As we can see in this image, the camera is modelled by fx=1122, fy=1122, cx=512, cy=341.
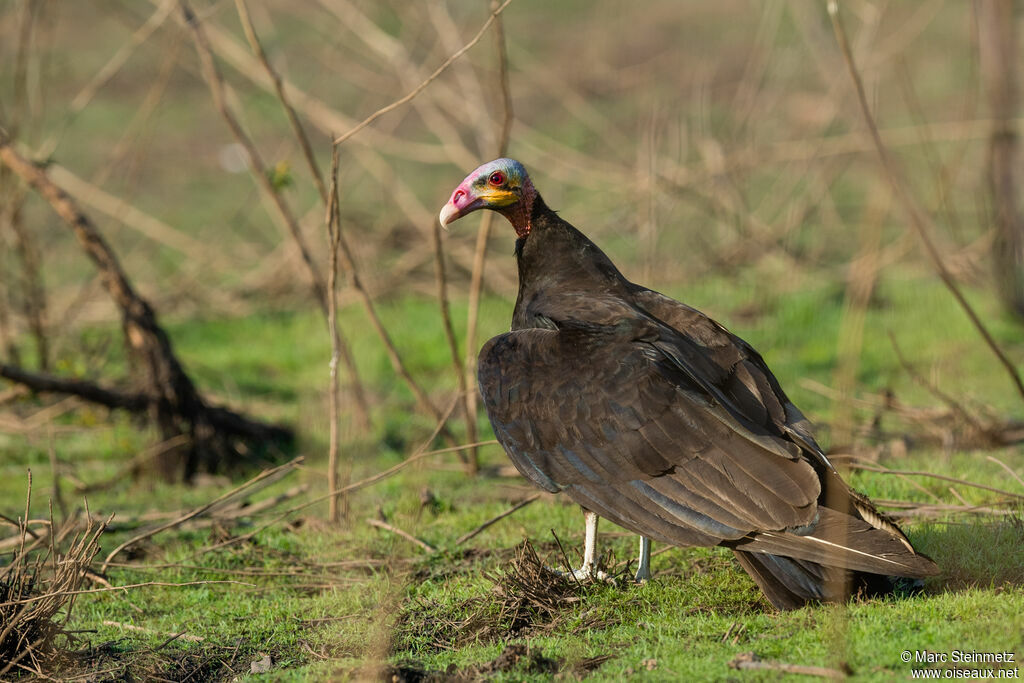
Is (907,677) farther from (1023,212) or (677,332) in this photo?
(1023,212)

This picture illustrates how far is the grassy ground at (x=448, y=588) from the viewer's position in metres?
3.95

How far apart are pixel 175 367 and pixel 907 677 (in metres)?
5.19

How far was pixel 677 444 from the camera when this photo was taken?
4.36m

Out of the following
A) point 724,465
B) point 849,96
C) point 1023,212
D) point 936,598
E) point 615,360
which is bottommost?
point 936,598

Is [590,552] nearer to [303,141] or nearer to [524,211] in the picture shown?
[524,211]

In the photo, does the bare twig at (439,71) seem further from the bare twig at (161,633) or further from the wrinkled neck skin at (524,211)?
the bare twig at (161,633)

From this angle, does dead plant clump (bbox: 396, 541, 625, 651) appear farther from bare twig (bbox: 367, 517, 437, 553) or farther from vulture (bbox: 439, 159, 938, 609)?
bare twig (bbox: 367, 517, 437, 553)

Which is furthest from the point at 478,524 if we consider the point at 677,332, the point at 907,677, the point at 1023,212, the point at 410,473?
the point at 1023,212

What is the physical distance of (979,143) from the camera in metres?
16.8

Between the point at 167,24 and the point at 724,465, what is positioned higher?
the point at 167,24

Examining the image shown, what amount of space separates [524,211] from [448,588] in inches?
74.0

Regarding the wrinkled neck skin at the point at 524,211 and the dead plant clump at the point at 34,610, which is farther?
the wrinkled neck skin at the point at 524,211

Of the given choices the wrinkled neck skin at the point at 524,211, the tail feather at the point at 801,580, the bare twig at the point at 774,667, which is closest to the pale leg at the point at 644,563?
the tail feather at the point at 801,580

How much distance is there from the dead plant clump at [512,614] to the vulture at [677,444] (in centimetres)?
28
